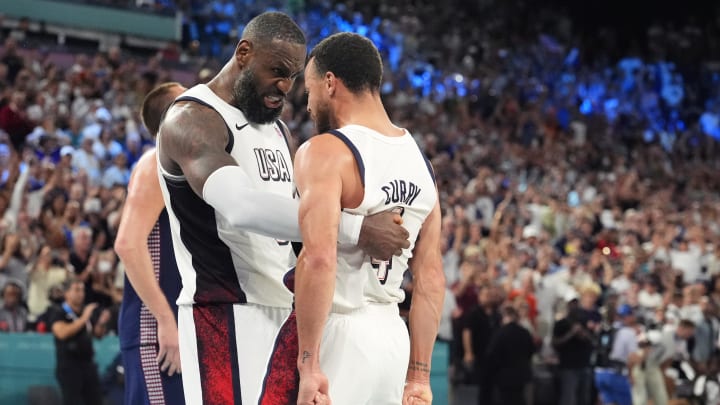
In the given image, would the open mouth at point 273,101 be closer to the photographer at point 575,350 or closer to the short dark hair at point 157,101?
the short dark hair at point 157,101

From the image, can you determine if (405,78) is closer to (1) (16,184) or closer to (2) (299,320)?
(1) (16,184)

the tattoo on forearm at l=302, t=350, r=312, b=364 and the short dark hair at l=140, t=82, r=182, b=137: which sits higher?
the short dark hair at l=140, t=82, r=182, b=137

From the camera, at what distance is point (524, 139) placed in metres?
23.1

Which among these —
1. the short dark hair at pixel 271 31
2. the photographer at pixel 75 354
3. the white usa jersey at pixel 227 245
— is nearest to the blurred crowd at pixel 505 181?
the photographer at pixel 75 354

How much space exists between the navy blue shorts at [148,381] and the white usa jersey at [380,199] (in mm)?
1545

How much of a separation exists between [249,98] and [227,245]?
0.61 m

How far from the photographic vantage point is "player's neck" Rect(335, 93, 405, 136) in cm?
401

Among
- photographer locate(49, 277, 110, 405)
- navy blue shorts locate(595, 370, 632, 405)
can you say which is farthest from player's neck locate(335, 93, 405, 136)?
navy blue shorts locate(595, 370, 632, 405)

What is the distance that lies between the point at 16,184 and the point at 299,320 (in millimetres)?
9208

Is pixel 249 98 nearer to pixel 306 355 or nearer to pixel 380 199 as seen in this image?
pixel 380 199

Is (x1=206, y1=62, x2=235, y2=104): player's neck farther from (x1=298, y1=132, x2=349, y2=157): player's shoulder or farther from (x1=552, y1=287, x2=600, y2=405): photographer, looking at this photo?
(x1=552, y1=287, x2=600, y2=405): photographer

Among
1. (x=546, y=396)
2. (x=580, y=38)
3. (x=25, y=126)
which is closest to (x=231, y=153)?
(x=546, y=396)

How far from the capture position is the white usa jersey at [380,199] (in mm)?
3895

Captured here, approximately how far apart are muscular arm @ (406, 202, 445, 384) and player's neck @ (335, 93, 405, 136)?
0.41 metres
